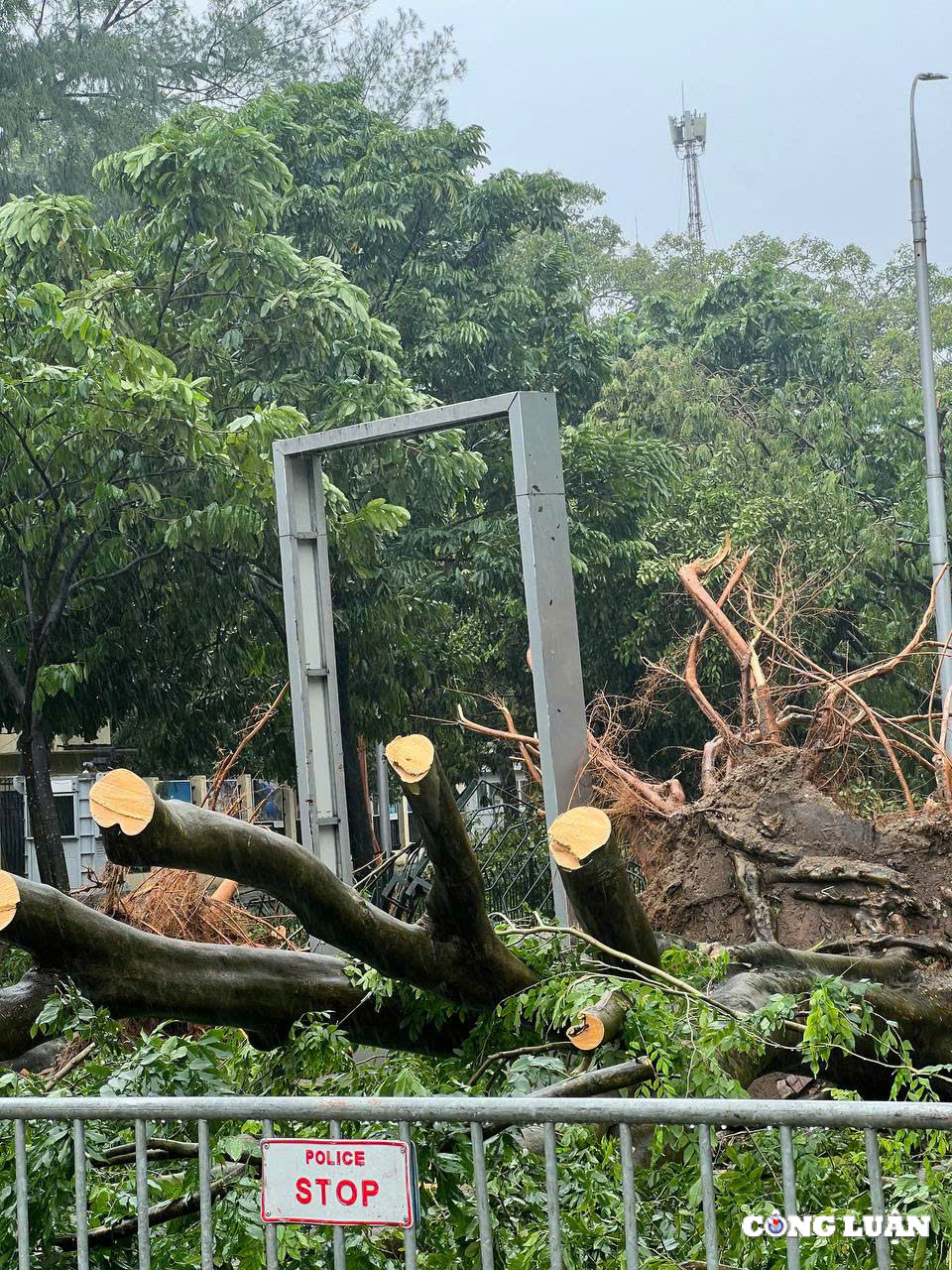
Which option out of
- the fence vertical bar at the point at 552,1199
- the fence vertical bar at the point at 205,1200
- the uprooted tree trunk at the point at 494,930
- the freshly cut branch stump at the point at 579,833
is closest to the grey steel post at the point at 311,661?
the uprooted tree trunk at the point at 494,930

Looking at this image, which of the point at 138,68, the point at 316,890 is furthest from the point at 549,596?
the point at 138,68

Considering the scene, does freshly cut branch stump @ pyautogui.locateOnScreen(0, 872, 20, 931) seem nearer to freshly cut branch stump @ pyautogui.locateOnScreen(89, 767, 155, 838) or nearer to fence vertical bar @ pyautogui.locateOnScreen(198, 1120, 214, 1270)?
freshly cut branch stump @ pyautogui.locateOnScreen(89, 767, 155, 838)

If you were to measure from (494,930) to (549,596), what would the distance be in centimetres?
255

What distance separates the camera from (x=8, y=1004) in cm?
368

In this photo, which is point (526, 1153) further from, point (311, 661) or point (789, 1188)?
point (311, 661)

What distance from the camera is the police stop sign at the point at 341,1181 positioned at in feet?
8.22

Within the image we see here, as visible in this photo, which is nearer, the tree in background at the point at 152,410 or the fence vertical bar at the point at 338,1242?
the fence vertical bar at the point at 338,1242

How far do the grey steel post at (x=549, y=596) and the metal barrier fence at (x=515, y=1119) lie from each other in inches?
129

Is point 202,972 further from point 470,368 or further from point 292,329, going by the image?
point 470,368

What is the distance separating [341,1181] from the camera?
252cm

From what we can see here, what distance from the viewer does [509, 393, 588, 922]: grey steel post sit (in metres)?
5.95

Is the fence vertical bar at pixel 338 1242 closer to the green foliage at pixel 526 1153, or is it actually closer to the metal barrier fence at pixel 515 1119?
the metal barrier fence at pixel 515 1119

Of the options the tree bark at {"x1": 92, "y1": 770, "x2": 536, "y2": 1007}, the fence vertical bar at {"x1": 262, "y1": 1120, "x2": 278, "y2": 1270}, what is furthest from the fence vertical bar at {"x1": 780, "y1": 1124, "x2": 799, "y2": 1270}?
the tree bark at {"x1": 92, "y1": 770, "x2": 536, "y2": 1007}

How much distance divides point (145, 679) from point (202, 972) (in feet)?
38.5
